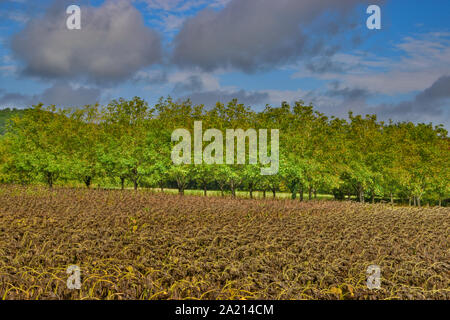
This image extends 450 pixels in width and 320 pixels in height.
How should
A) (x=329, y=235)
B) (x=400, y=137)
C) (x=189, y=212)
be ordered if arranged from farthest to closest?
1. (x=400, y=137)
2. (x=189, y=212)
3. (x=329, y=235)

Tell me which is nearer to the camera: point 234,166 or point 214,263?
point 214,263

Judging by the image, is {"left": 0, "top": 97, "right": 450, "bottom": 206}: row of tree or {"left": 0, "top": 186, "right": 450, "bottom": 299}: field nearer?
{"left": 0, "top": 186, "right": 450, "bottom": 299}: field

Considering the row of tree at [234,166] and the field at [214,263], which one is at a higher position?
the row of tree at [234,166]

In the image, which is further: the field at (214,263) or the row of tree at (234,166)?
the row of tree at (234,166)

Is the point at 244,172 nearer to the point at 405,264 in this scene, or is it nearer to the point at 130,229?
the point at 130,229

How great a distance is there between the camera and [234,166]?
98.6 ft

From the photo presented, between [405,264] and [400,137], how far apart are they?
31428mm

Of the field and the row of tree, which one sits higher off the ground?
the row of tree

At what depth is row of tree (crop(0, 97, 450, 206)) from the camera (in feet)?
92.9

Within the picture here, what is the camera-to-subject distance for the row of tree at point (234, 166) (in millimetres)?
28312

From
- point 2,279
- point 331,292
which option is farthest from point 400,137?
point 2,279
